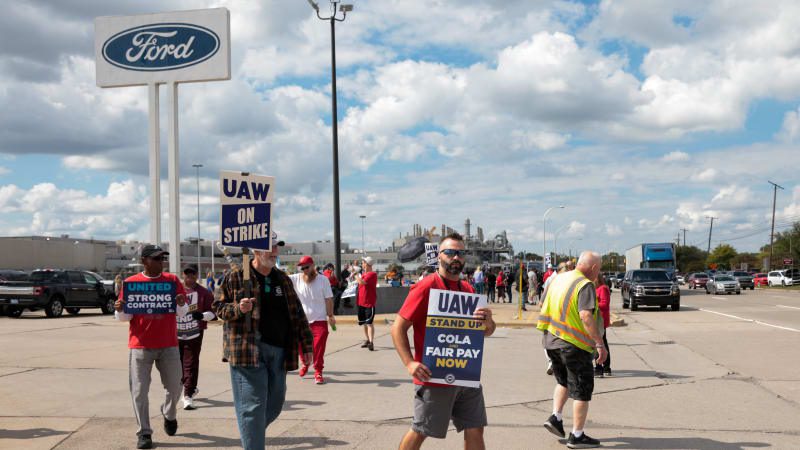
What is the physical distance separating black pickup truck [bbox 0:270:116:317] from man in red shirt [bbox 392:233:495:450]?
2395 centimetres

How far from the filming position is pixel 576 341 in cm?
674

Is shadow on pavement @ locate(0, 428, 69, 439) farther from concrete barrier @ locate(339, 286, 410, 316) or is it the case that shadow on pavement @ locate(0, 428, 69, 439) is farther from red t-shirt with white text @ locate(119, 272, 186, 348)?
concrete barrier @ locate(339, 286, 410, 316)

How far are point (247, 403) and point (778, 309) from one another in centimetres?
2714

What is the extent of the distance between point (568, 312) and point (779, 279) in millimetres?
68805

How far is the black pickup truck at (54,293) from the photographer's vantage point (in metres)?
25.2

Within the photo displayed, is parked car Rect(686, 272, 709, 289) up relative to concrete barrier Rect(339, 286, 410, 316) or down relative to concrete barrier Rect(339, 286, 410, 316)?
down

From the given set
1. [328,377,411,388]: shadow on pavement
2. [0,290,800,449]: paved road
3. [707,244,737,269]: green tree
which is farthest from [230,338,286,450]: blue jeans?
[707,244,737,269]: green tree

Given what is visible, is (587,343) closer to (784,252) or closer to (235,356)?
(235,356)

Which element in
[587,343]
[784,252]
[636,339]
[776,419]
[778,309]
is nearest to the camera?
[587,343]

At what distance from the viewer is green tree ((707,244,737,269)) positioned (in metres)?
142

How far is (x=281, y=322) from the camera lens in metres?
5.34

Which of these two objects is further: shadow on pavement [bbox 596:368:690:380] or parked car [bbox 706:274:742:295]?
parked car [bbox 706:274:742:295]

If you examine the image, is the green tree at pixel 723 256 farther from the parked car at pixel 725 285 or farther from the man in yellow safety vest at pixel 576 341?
the man in yellow safety vest at pixel 576 341

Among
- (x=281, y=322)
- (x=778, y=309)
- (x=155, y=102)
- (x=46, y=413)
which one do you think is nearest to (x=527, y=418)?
(x=281, y=322)
